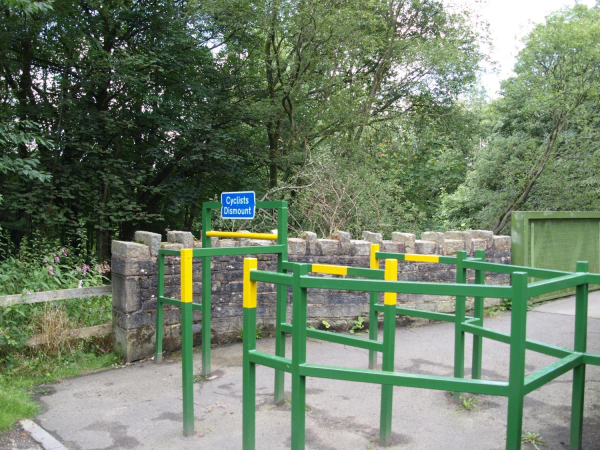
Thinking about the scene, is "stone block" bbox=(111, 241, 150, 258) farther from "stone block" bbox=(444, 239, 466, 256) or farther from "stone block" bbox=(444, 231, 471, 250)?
"stone block" bbox=(444, 231, 471, 250)

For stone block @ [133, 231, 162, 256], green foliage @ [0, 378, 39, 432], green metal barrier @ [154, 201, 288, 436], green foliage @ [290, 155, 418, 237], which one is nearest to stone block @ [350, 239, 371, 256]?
green foliage @ [290, 155, 418, 237]

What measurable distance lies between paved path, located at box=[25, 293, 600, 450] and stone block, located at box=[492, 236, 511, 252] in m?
2.74

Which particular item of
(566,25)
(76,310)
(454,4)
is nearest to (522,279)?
(76,310)

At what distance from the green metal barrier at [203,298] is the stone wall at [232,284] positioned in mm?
178

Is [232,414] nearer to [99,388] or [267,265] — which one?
[99,388]

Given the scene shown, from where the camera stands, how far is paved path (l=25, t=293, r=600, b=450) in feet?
11.6

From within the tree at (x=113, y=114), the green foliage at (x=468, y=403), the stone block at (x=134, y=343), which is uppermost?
the tree at (x=113, y=114)

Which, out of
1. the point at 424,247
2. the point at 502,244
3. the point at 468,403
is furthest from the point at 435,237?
the point at 468,403

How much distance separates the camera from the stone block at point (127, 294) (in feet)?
17.1

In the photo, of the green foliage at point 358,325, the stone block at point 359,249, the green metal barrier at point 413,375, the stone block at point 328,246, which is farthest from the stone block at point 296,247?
the green metal barrier at point 413,375

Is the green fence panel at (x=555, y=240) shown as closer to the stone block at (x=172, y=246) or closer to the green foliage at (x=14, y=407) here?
the stone block at (x=172, y=246)

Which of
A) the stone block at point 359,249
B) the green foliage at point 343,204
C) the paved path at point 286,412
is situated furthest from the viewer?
the green foliage at point 343,204

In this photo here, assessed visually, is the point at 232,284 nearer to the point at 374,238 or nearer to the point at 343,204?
the point at 374,238

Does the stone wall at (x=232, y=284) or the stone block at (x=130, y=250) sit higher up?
the stone block at (x=130, y=250)
